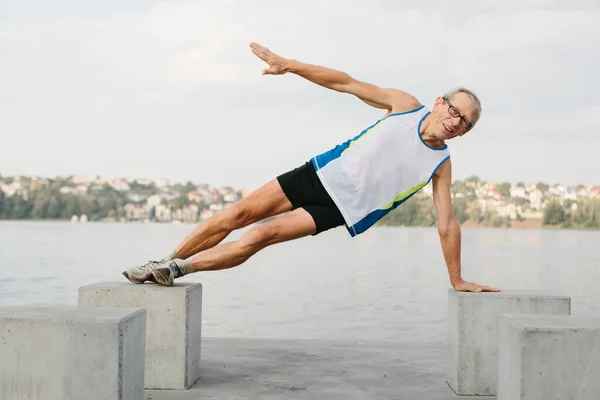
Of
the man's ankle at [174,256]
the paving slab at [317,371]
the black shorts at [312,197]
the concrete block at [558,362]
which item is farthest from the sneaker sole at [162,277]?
the concrete block at [558,362]

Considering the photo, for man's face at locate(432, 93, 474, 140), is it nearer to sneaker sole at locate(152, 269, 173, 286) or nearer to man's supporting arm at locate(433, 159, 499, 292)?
man's supporting arm at locate(433, 159, 499, 292)

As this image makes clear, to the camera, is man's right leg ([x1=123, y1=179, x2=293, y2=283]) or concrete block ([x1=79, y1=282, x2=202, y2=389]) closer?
concrete block ([x1=79, y1=282, x2=202, y2=389])

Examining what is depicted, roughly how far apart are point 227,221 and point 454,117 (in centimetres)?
167

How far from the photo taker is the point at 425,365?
6.59 m

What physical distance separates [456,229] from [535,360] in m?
2.06

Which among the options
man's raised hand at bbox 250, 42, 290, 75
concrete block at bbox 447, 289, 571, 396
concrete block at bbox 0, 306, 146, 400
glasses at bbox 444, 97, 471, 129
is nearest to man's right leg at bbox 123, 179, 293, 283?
man's raised hand at bbox 250, 42, 290, 75

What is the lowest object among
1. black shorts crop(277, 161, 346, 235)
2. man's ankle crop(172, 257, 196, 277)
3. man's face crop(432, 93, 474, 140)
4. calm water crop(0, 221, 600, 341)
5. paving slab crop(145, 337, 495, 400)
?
calm water crop(0, 221, 600, 341)

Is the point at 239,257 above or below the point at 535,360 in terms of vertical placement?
above

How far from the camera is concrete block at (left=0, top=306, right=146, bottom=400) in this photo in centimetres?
395

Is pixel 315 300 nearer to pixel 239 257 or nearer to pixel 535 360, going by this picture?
pixel 239 257

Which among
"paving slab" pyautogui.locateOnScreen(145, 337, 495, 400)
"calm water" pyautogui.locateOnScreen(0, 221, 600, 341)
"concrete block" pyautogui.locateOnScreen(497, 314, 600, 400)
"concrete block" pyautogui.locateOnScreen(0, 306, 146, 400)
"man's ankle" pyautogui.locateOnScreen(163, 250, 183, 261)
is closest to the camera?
"concrete block" pyautogui.locateOnScreen(497, 314, 600, 400)

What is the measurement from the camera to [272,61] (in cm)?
570

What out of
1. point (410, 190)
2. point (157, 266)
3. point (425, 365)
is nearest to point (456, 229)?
point (410, 190)

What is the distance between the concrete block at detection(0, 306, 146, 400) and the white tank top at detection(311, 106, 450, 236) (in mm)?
2212
